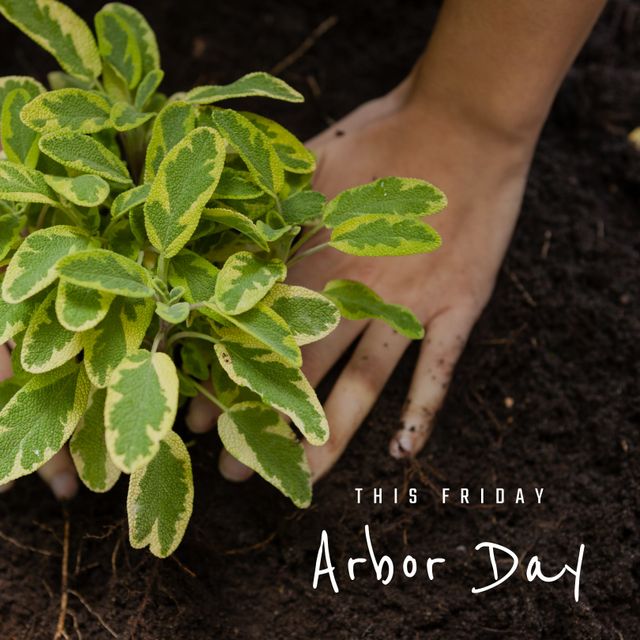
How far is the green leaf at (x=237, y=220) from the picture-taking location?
0.95m

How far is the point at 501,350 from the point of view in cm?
137

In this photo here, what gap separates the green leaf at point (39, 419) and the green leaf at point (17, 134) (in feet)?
0.84

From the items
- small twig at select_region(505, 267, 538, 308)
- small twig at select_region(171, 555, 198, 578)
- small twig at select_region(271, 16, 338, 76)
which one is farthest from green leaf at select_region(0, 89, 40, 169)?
small twig at select_region(505, 267, 538, 308)

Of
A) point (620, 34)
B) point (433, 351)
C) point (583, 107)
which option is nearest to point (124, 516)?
point (433, 351)

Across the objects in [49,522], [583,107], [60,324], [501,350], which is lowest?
[49,522]

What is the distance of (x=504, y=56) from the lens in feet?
4.18

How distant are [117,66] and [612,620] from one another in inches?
39.4

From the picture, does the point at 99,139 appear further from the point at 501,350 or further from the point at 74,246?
the point at 501,350

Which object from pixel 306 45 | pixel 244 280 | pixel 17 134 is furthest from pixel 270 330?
pixel 306 45

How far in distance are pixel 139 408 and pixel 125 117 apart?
364 mm

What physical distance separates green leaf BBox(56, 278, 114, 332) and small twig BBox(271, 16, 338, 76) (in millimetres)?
841

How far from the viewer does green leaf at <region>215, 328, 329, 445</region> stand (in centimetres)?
93

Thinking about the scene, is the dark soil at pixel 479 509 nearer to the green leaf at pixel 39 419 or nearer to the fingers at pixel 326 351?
the fingers at pixel 326 351

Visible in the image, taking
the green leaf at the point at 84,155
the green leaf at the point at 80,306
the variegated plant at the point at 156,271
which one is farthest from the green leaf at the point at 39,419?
the green leaf at the point at 84,155
